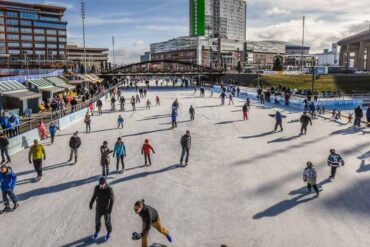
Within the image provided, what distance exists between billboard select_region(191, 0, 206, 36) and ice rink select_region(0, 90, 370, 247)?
558 ft

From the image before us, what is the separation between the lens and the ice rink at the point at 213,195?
26.6ft

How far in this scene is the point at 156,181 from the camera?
11938 mm

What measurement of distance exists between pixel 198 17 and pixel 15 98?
167m

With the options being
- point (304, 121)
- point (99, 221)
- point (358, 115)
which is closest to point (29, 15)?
point (304, 121)

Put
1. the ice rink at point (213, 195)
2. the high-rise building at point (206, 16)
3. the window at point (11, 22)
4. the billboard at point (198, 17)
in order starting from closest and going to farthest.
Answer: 1. the ice rink at point (213, 195)
2. the window at point (11, 22)
3. the billboard at point (198, 17)
4. the high-rise building at point (206, 16)

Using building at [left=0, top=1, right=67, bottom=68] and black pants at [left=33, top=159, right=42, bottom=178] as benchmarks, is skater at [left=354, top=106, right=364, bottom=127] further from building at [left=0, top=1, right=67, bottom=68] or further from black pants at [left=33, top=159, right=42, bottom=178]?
building at [left=0, top=1, right=67, bottom=68]

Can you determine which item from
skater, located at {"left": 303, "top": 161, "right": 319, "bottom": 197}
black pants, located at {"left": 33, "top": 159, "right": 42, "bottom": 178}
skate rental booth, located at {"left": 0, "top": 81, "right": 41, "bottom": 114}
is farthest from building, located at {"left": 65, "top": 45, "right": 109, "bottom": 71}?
skater, located at {"left": 303, "top": 161, "right": 319, "bottom": 197}

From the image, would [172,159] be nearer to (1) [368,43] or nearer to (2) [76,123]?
(2) [76,123]

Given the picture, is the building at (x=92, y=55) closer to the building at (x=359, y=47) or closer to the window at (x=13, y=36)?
the window at (x=13, y=36)

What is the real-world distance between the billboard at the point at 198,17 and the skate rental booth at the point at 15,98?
160 meters

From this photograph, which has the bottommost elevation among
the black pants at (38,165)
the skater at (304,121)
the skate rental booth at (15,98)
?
the black pants at (38,165)

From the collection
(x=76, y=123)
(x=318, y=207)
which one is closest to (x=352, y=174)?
(x=318, y=207)

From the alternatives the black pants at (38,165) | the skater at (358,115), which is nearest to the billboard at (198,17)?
the skater at (358,115)

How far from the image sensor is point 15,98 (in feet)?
86.9
